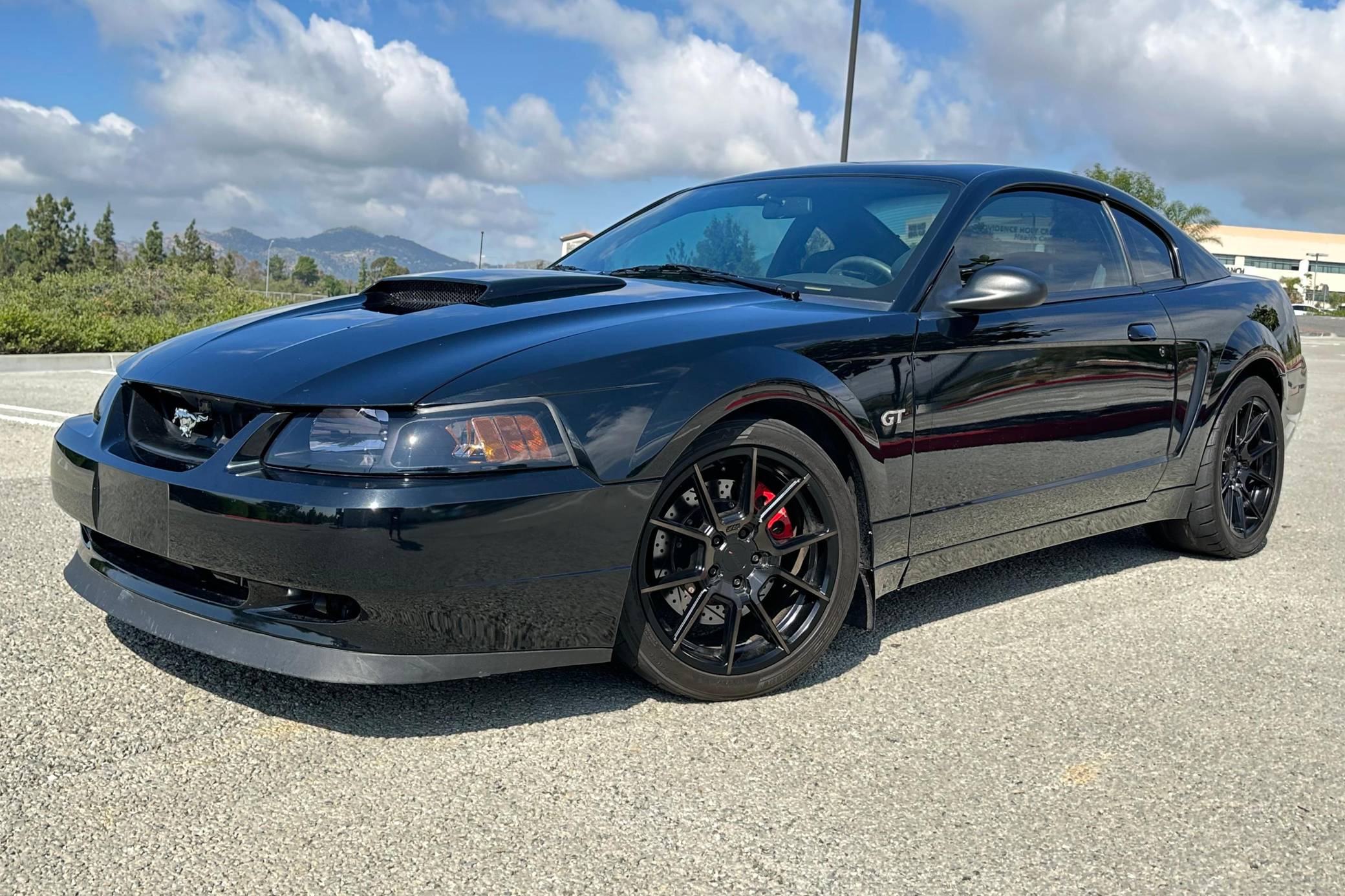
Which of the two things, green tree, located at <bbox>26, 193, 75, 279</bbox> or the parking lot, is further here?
green tree, located at <bbox>26, 193, 75, 279</bbox>

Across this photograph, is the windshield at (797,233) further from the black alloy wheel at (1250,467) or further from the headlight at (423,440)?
the black alloy wheel at (1250,467)

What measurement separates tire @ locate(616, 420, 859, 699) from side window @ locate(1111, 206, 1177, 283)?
6.06 ft

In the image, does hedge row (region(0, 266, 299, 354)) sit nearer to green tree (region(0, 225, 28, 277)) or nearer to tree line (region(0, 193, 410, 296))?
tree line (region(0, 193, 410, 296))

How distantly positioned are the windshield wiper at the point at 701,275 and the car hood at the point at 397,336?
10 centimetres

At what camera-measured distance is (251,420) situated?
8.54 ft

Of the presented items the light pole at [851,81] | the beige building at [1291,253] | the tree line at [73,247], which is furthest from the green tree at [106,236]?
the beige building at [1291,253]

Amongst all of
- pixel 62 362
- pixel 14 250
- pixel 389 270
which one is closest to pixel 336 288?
pixel 389 270

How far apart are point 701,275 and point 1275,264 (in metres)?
133

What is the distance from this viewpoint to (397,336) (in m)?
2.79

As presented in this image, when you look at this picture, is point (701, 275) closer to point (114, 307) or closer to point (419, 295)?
point (419, 295)

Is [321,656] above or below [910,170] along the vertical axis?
below

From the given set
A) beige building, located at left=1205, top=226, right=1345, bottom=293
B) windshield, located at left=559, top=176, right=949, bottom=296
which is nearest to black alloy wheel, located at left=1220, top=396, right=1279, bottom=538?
windshield, located at left=559, top=176, right=949, bottom=296

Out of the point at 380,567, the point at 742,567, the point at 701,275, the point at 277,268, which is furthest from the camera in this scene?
the point at 277,268

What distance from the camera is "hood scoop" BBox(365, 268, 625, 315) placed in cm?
317
